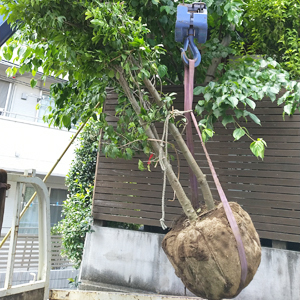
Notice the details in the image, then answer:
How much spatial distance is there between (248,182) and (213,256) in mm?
2244

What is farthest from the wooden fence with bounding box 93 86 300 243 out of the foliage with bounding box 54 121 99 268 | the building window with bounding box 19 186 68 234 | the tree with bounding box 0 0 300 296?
the building window with bounding box 19 186 68 234

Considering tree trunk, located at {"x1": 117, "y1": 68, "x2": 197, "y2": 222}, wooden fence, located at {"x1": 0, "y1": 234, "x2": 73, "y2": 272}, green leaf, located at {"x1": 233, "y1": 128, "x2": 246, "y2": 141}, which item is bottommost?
wooden fence, located at {"x1": 0, "y1": 234, "x2": 73, "y2": 272}

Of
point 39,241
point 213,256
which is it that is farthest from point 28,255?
point 213,256

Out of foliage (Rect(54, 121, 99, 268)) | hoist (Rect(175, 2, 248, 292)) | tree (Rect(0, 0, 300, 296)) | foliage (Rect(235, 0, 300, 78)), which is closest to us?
hoist (Rect(175, 2, 248, 292))

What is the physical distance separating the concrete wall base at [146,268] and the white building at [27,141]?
484cm

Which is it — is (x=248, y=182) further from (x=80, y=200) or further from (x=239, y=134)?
(x=80, y=200)

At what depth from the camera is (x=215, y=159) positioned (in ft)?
12.7

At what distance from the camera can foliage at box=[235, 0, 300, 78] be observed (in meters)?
3.80

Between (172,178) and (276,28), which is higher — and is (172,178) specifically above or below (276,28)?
below

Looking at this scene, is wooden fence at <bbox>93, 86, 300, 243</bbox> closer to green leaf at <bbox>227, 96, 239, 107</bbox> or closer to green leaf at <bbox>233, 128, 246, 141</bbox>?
green leaf at <bbox>233, 128, 246, 141</bbox>

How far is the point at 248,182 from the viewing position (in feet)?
12.0

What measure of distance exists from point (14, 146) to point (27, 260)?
12.7 ft

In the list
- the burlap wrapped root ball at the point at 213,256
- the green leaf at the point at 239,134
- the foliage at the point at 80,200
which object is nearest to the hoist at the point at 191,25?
the green leaf at the point at 239,134

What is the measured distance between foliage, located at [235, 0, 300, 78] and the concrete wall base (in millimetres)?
2530
